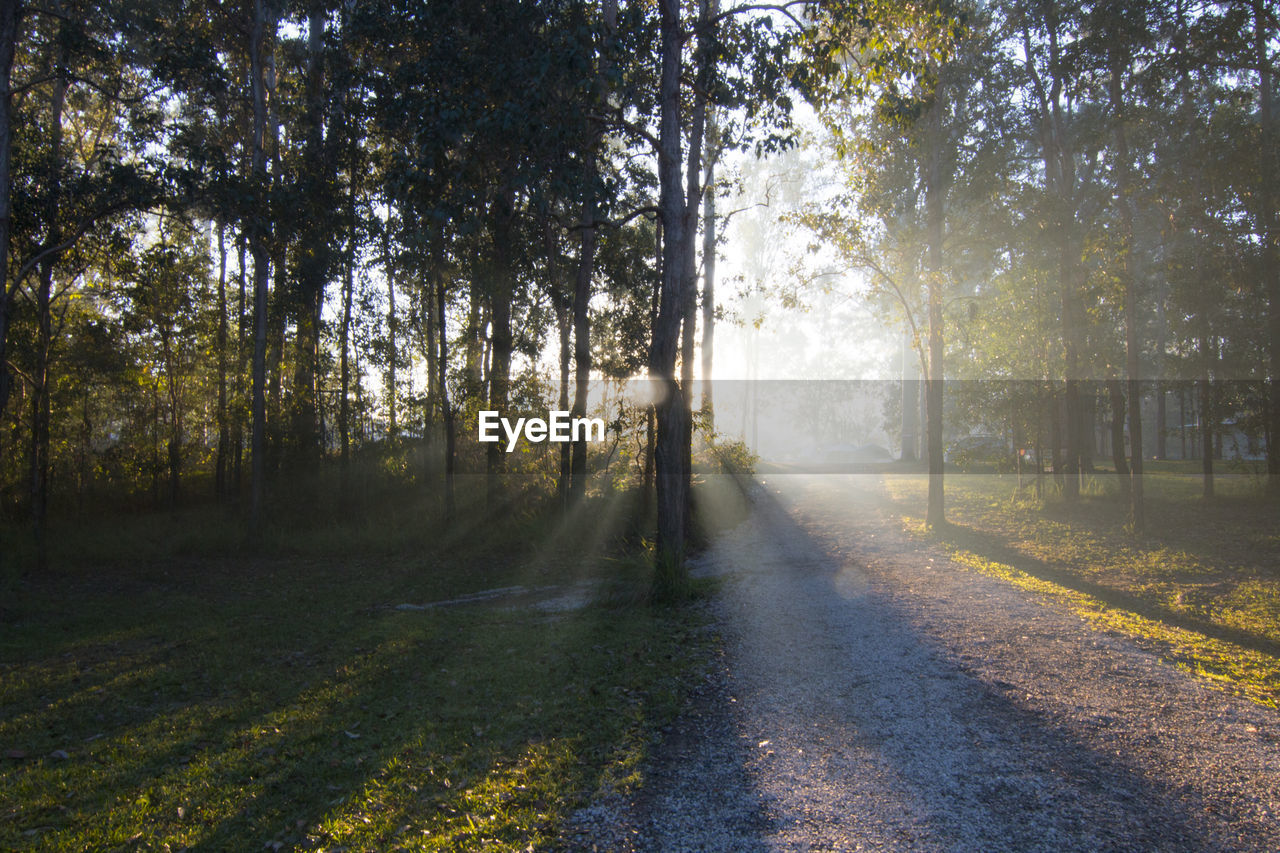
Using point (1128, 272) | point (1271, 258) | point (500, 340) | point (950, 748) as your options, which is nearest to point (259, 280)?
point (500, 340)

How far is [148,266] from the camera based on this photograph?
15555 mm

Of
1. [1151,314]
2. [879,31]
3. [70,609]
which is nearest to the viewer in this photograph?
[879,31]

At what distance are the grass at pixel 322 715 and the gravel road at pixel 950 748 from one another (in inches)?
21.5

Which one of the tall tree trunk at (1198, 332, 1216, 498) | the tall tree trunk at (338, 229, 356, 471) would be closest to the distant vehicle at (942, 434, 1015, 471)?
the tall tree trunk at (1198, 332, 1216, 498)

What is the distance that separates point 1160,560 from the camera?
10969 millimetres

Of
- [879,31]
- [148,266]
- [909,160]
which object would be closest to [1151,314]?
[909,160]

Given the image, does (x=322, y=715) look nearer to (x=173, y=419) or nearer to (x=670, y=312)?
(x=670, y=312)

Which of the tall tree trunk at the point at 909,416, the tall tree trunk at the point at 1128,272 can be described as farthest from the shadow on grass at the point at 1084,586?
the tall tree trunk at the point at 909,416

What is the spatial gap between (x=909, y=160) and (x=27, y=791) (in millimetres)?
18038

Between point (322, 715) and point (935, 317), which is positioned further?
point (935, 317)

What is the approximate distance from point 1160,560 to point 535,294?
49.1 feet

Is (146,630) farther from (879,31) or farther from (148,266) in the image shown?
(879,31)

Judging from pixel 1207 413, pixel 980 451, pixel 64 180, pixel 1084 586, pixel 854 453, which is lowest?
pixel 1084 586

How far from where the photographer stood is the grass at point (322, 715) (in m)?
4.11
